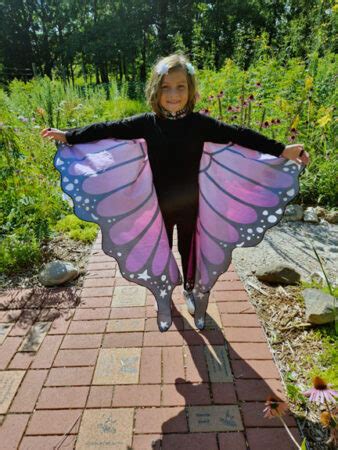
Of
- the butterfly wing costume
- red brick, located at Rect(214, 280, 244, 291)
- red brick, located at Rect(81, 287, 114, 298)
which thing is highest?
the butterfly wing costume

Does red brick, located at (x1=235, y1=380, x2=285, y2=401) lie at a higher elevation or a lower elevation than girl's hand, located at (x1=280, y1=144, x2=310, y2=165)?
lower

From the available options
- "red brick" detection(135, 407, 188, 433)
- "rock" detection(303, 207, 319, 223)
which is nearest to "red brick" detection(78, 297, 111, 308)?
"red brick" detection(135, 407, 188, 433)

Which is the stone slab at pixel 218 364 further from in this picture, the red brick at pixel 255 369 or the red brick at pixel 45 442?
the red brick at pixel 45 442

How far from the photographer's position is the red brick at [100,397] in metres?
2.00

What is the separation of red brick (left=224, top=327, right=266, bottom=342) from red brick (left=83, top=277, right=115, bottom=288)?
114 cm

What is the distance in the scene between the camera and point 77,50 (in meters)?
29.9

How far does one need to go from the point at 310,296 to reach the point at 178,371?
117cm

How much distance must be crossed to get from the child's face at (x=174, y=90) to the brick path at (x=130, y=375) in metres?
1.53

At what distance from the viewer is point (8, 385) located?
2.14 metres

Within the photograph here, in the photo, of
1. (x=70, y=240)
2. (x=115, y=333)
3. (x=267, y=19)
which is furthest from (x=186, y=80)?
(x=267, y=19)

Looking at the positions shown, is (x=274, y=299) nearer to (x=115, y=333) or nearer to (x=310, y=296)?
(x=310, y=296)

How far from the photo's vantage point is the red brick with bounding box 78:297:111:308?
9.37 ft

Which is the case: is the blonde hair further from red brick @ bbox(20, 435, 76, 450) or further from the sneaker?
red brick @ bbox(20, 435, 76, 450)

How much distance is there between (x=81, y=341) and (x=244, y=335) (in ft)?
3.75
